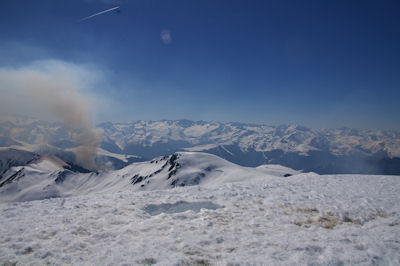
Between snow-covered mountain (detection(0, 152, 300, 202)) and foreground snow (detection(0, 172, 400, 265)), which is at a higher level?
foreground snow (detection(0, 172, 400, 265))

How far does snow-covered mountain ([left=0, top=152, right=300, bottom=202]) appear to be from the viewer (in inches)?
3585

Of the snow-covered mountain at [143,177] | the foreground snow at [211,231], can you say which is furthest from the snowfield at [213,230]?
the snow-covered mountain at [143,177]

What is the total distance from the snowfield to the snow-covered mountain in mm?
54422

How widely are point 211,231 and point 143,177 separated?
431 feet

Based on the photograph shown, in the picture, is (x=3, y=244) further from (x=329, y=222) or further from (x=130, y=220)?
(x=329, y=222)

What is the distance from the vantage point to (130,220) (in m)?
12.1

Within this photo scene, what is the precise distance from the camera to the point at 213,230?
10461 millimetres

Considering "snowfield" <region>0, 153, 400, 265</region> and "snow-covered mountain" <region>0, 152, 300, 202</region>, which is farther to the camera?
"snow-covered mountain" <region>0, 152, 300, 202</region>

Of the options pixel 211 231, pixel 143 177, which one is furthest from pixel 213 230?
pixel 143 177

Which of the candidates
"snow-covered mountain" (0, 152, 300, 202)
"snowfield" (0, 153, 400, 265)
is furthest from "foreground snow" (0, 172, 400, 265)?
"snow-covered mountain" (0, 152, 300, 202)

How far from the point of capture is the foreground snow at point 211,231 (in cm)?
798

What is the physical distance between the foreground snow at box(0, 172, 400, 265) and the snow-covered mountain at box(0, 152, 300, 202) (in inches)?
2157

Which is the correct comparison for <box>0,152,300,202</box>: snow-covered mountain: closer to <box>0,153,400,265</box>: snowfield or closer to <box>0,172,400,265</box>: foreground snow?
<box>0,153,400,265</box>: snowfield

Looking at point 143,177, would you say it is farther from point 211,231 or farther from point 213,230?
point 211,231
